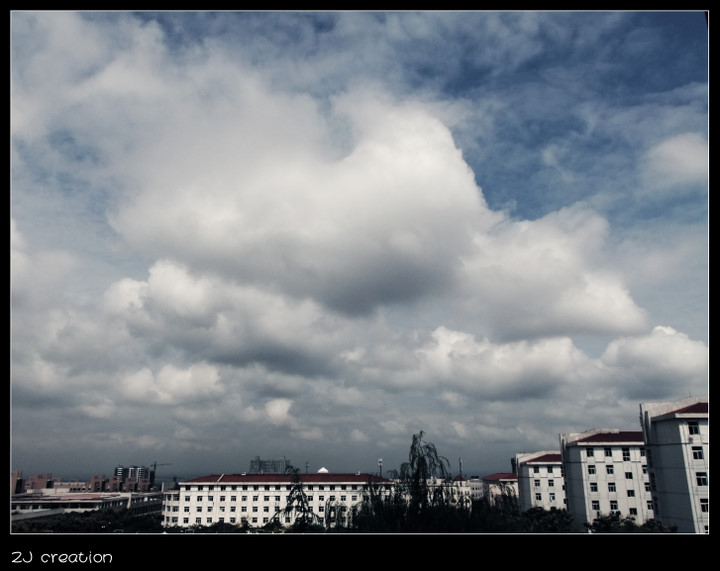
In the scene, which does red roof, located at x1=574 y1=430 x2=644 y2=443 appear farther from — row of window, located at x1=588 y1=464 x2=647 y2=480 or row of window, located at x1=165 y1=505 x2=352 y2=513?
row of window, located at x1=165 y1=505 x2=352 y2=513

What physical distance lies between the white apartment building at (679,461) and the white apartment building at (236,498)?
14.0m

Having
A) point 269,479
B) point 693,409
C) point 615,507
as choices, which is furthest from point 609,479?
point 269,479

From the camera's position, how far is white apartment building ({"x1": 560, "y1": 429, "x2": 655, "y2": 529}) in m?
18.9

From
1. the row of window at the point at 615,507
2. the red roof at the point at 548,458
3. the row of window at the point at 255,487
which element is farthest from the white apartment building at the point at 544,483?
the row of window at the point at 255,487

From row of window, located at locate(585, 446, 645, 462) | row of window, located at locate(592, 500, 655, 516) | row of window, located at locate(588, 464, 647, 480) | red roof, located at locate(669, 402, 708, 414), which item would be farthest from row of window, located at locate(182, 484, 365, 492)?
red roof, located at locate(669, 402, 708, 414)

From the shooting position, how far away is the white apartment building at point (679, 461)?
45.5 ft

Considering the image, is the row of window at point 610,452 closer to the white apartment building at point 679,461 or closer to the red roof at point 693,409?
the white apartment building at point 679,461

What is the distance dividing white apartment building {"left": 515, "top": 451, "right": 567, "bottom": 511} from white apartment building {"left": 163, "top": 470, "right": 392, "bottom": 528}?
28.2 ft

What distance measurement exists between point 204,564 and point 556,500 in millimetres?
26697

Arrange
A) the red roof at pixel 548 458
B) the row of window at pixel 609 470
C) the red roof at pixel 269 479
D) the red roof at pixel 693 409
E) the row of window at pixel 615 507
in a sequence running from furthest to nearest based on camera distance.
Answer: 1. the red roof at pixel 269 479
2. the red roof at pixel 548 458
3. the row of window at pixel 609 470
4. the row of window at pixel 615 507
5. the red roof at pixel 693 409
